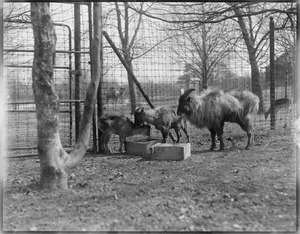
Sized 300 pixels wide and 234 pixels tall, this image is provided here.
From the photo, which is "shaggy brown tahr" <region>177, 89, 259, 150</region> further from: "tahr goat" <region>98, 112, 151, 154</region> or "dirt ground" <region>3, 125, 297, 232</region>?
"dirt ground" <region>3, 125, 297, 232</region>

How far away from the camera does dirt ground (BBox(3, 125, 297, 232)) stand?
10.6 feet

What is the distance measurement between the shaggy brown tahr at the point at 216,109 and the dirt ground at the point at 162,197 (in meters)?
1.41

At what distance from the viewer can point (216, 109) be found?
759 centimetres

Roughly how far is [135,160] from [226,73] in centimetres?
743

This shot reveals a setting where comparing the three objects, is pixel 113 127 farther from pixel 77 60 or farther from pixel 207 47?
pixel 207 47

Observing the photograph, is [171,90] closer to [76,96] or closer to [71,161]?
[76,96]

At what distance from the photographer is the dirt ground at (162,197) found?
324cm

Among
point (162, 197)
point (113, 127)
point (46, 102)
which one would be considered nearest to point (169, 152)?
point (113, 127)

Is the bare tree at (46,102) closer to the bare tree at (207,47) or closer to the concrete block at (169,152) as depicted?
the concrete block at (169,152)

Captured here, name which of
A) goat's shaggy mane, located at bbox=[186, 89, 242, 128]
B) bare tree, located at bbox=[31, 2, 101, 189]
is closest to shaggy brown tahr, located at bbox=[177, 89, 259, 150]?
goat's shaggy mane, located at bbox=[186, 89, 242, 128]

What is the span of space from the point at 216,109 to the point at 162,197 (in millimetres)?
4023

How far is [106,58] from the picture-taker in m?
8.55

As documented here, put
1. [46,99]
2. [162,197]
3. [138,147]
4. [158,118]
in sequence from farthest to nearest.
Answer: [158,118] < [138,147] < [46,99] < [162,197]

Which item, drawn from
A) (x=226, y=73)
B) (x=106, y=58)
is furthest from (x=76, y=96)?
(x=226, y=73)
